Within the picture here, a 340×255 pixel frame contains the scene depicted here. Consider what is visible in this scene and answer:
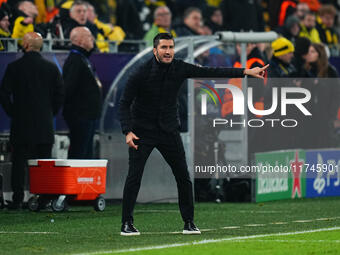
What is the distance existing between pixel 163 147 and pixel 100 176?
422 cm

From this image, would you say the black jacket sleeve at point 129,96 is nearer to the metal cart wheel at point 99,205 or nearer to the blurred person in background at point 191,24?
the metal cart wheel at point 99,205

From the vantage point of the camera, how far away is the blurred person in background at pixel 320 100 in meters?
19.6

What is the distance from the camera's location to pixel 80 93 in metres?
17.0

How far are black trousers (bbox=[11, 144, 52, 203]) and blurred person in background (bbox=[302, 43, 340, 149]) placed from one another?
4.93m

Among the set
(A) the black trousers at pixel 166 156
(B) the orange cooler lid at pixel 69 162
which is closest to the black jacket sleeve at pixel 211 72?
(A) the black trousers at pixel 166 156

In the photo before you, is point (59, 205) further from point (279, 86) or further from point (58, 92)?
point (279, 86)

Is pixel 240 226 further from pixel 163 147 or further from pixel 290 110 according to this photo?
pixel 290 110

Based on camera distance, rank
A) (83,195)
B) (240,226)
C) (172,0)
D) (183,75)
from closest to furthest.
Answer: (183,75)
(240,226)
(83,195)
(172,0)

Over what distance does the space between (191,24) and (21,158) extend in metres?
6.19

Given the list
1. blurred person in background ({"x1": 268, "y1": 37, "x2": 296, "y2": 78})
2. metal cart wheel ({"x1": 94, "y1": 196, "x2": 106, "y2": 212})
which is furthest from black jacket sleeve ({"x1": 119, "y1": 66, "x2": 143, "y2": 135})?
blurred person in background ({"x1": 268, "y1": 37, "x2": 296, "y2": 78})

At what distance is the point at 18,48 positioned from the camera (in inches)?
675

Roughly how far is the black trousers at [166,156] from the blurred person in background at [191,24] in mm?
9408

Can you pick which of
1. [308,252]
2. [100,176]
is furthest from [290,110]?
[308,252]

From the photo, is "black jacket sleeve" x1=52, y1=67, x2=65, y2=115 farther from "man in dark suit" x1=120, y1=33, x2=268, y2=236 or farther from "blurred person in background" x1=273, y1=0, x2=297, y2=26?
"blurred person in background" x1=273, y1=0, x2=297, y2=26
